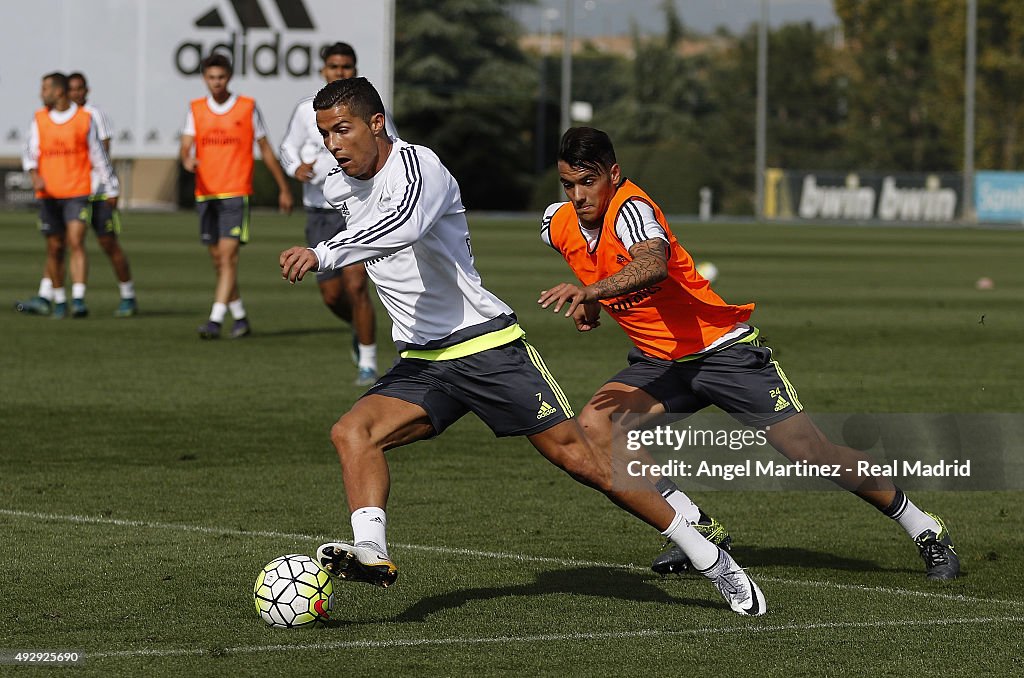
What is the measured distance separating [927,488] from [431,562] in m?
3.15

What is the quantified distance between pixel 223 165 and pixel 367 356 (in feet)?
13.0

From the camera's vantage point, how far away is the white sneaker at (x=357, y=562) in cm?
575

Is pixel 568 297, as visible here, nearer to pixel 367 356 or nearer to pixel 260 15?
pixel 367 356

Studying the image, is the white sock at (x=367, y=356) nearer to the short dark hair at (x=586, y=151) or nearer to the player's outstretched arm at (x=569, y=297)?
the short dark hair at (x=586, y=151)

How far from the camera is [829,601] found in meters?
6.46

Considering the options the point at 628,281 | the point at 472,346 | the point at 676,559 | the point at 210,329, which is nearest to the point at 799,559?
the point at 676,559

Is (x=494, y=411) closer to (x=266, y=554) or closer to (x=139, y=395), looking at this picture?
(x=266, y=554)

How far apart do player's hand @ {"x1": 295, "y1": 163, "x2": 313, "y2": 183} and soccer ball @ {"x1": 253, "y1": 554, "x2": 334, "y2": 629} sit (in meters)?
7.10

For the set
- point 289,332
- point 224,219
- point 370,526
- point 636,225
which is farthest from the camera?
point 289,332

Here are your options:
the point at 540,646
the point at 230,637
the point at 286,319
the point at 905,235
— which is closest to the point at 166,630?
the point at 230,637

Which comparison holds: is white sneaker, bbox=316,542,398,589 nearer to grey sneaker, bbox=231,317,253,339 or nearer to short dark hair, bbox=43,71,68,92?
grey sneaker, bbox=231,317,253,339

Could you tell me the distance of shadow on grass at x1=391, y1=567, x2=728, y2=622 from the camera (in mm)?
6312

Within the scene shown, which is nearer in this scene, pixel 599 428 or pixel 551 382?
pixel 551 382

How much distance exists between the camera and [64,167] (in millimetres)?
17562
